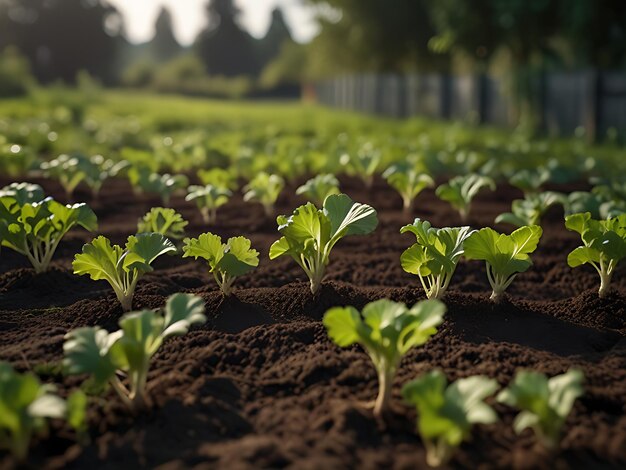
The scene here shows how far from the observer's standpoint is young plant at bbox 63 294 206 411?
6.84 feet

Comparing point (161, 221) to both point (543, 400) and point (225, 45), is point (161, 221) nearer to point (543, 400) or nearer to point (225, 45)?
point (543, 400)

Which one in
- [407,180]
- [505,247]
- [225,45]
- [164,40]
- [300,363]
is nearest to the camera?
[300,363]

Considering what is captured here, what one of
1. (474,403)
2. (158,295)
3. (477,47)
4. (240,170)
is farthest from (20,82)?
(474,403)

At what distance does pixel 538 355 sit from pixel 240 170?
4.79 meters

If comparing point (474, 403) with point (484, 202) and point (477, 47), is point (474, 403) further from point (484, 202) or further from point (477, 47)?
point (477, 47)

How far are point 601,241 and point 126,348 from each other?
6.53 feet

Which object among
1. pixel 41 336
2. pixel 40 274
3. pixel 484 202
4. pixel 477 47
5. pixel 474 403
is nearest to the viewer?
pixel 474 403

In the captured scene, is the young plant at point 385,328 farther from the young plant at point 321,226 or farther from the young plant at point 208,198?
the young plant at point 208,198

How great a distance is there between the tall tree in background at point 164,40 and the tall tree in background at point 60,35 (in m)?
72.4

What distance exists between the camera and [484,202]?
5871mm

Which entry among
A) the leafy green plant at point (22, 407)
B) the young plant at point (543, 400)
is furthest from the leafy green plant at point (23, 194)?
the young plant at point (543, 400)

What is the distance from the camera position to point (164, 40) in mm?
127312

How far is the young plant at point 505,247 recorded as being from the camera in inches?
115

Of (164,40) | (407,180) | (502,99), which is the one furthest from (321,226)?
(164,40)
